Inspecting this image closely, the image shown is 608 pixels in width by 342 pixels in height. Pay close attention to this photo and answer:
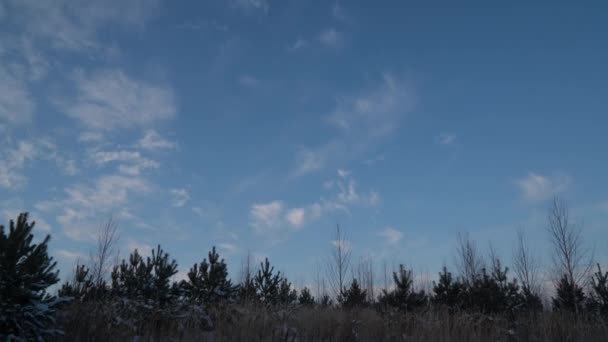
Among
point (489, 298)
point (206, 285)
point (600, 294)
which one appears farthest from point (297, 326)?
point (600, 294)

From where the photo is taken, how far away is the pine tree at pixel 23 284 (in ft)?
A: 15.6

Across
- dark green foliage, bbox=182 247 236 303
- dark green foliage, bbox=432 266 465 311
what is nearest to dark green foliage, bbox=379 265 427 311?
dark green foliage, bbox=432 266 465 311

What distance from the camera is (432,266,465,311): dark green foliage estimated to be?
17.5 meters

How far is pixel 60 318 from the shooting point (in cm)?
639

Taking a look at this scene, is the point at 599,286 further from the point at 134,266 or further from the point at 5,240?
the point at 5,240

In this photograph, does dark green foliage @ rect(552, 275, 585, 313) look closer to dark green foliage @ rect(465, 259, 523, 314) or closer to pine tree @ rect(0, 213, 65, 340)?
dark green foliage @ rect(465, 259, 523, 314)

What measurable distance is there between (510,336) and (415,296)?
7.08 metres

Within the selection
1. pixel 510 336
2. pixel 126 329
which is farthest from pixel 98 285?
pixel 510 336

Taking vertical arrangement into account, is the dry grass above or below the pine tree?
below

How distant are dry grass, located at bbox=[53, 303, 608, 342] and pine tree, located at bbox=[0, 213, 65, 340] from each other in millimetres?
1411

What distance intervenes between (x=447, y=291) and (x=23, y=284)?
17.6 m

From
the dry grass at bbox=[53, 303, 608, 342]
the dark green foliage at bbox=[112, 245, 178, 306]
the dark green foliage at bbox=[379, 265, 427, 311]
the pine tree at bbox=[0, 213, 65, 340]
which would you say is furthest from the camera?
the dark green foliage at bbox=[379, 265, 427, 311]

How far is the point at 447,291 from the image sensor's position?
17844mm

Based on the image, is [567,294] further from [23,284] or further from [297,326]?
[23,284]
